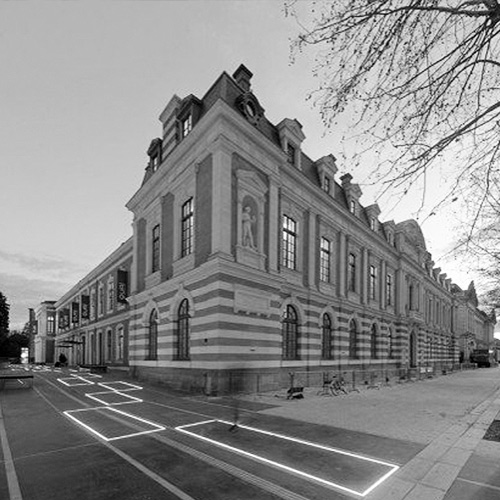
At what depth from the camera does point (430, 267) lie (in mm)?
53125

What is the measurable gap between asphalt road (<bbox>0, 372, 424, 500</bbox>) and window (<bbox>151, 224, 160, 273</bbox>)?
12.8 m

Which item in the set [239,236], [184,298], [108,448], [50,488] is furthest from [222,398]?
[50,488]

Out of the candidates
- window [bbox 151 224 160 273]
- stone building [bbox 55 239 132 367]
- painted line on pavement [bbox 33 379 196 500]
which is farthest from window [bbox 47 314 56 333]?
painted line on pavement [bbox 33 379 196 500]

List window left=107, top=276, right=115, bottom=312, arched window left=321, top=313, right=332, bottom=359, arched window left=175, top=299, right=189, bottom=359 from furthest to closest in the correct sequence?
window left=107, top=276, right=115, bottom=312, arched window left=321, top=313, right=332, bottom=359, arched window left=175, top=299, right=189, bottom=359

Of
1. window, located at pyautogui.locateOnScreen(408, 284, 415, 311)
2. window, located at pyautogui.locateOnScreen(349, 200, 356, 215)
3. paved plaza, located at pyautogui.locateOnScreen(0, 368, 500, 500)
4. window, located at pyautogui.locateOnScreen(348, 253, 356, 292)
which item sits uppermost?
window, located at pyautogui.locateOnScreen(349, 200, 356, 215)

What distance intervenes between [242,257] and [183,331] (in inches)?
199

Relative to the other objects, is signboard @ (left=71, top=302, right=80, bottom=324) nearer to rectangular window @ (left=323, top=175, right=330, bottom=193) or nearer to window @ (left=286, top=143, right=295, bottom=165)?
rectangular window @ (left=323, top=175, right=330, bottom=193)

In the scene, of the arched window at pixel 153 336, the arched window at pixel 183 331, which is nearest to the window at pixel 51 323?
the arched window at pixel 153 336

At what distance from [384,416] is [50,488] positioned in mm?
9616

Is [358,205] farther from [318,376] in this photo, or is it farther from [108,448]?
[108,448]

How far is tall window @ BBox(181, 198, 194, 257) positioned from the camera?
20.8 m

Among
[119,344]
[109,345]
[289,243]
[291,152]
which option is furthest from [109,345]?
[291,152]

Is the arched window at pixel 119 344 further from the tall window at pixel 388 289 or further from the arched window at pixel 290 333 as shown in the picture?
the tall window at pixel 388 289

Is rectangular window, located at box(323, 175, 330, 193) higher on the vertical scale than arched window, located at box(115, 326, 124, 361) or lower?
higher
